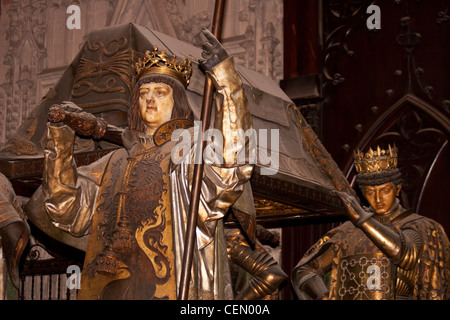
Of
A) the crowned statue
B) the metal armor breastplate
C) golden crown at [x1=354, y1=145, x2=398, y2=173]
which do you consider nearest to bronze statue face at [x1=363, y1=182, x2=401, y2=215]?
golden crown at [x1=354, y1=145, x2=398, y2=173]

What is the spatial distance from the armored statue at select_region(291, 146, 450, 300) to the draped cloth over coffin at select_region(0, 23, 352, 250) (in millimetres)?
224

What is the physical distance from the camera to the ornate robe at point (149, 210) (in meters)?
4.72

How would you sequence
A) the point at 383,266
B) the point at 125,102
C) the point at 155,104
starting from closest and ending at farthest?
the point at 155,104 → the point at 125,102 → the point at 383,266

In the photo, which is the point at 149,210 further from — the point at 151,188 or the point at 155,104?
the point at 155,104

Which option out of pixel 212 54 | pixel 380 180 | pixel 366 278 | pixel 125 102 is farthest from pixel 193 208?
pixel 380 180

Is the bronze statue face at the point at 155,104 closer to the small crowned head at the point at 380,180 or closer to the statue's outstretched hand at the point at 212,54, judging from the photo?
the statue's outstretched hand at the point at 212,54

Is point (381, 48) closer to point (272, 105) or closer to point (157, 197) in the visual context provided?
point (272, 105)

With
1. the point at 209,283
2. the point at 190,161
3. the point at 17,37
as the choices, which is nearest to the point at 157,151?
the point at 190,161

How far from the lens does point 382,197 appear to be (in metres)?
6.14

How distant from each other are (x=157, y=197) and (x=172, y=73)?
730mm

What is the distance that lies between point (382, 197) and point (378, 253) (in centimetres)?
36

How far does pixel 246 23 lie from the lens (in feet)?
26.8

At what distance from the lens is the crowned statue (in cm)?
472

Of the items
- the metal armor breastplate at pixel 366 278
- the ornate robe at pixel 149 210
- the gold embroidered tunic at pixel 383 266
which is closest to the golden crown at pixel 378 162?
the gold embroidered tunic at pixel 383 266
